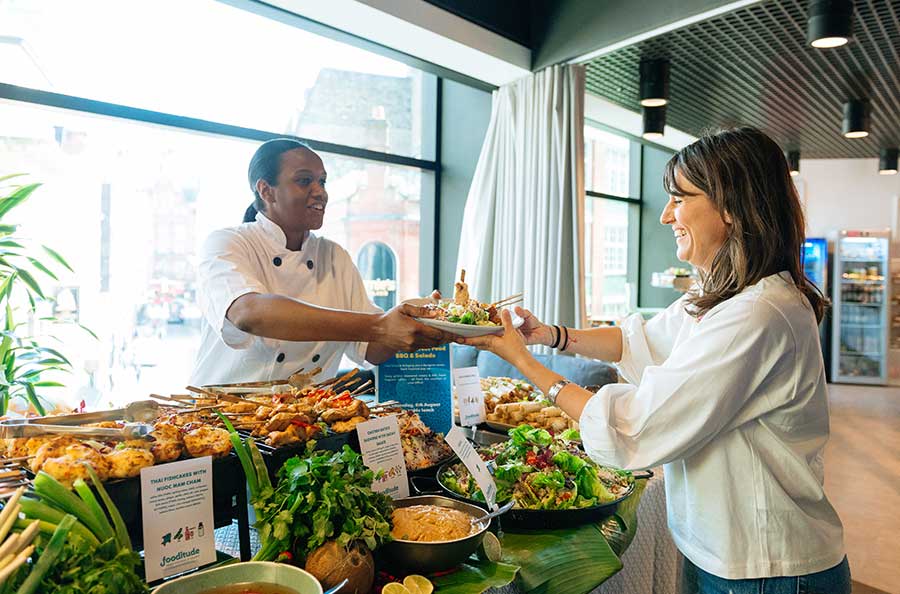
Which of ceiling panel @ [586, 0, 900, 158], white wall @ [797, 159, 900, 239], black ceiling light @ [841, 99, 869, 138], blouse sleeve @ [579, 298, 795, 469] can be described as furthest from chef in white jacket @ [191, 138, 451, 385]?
white wall @ [797, 159, 900, 239]

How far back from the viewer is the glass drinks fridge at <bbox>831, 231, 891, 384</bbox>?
8.88 m

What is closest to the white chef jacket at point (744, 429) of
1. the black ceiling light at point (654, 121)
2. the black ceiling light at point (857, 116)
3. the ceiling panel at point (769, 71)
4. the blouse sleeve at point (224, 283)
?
the blouse sleeve at point (224, 283)

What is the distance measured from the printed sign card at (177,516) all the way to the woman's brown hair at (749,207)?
3.44 ft

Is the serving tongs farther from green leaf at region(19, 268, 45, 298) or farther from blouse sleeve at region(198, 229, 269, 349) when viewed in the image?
green leaf at region(19, 268, 45, 298)

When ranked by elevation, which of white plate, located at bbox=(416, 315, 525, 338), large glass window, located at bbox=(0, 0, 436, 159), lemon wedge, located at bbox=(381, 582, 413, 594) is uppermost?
large glass window, located at bbox=(0, 0, 436, 159)

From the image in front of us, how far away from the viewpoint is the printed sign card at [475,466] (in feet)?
4.42

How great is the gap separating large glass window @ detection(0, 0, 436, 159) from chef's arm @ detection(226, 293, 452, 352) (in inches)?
82.8

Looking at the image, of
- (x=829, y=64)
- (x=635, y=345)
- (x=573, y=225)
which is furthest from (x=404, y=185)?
(x=635, y=345)

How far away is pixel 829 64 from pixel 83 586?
4.92 m

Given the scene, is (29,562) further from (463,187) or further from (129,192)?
(463,187)

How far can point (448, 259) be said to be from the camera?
5078 mm

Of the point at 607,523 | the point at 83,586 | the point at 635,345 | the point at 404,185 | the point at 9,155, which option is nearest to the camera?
the point at 83,586

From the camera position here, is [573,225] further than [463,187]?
No

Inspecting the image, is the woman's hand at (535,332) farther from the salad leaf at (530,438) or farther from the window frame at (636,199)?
the window frame at (636,199)
